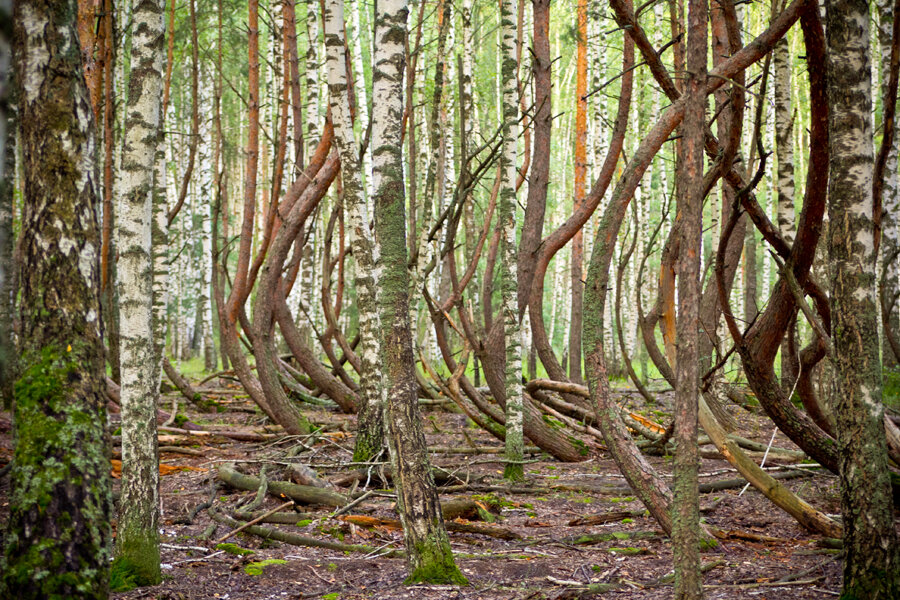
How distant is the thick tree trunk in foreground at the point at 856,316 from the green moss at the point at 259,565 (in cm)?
312

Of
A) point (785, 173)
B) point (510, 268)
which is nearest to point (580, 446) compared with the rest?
point (510, 268)

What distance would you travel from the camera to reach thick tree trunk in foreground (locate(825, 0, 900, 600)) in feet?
10.6

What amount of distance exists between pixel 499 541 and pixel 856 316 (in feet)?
9.28

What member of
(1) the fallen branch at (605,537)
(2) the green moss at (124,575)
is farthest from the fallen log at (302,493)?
(2) the green moss at (124,575)

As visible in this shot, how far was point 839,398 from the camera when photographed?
11.2 feet

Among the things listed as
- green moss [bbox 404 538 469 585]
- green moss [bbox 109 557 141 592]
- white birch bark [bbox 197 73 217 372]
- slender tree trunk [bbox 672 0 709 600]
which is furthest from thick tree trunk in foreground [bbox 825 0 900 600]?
white birch bark [bbox 197 73 217 372]

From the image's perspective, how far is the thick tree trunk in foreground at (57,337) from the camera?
2.34 m

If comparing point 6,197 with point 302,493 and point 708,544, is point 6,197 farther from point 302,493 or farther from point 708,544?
point 708,544

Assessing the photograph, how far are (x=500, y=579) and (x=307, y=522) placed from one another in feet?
5.78

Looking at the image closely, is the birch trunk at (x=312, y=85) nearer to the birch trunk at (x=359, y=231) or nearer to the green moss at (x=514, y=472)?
the birch trunk at (x=359, y=231)

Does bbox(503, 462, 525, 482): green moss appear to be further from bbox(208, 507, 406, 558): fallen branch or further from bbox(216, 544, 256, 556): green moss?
bbox(216, 544, 256, 556): green moss

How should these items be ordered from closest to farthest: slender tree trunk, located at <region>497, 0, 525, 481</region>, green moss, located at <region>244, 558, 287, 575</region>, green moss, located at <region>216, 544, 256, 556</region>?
1. green moss, located at <region>244, 558, 287, 575</region>
2. green moss, located at <region>216, 544, 256, 556</region>
3. slender tree trunk, located at <region>497, 0, 525, 481</region>

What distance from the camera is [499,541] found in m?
5.02

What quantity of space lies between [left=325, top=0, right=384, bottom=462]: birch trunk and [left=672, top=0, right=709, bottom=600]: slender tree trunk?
11.4ft
